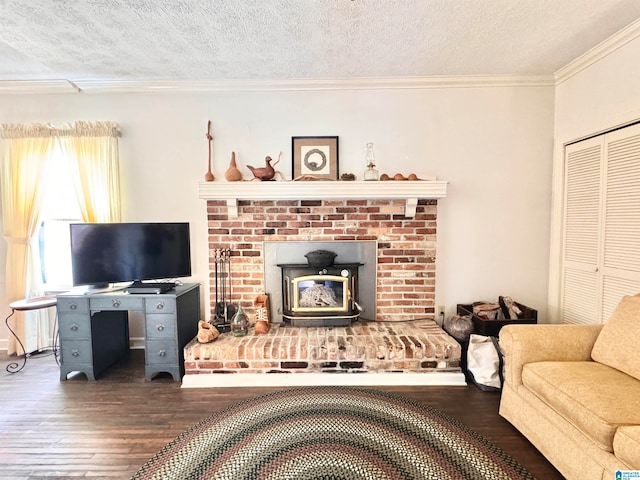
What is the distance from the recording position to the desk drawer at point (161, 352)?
2418mm

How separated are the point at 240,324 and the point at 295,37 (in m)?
2.33

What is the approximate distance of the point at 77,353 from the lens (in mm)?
2434

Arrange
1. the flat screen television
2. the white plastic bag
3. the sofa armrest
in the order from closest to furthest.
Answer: the sofa armrest, the white plastic bag, the flat screen television

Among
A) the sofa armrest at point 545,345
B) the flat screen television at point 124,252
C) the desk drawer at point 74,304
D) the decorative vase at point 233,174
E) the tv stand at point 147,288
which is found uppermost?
the decorative vase at point 233,174

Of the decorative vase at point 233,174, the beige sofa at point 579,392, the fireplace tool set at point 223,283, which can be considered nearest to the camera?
the beige sofa at point 579,392

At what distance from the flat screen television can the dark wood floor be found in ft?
2.77

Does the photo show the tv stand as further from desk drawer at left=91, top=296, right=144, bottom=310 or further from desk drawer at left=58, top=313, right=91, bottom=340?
desk drawer at left=58, top=313, right=91, bottom=340

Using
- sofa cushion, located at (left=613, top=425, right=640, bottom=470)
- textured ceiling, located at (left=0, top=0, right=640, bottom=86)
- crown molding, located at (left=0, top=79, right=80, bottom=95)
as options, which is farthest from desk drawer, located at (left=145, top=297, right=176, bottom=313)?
sofa cushion, located at (left=613, top=425, right=640, bottom=470)

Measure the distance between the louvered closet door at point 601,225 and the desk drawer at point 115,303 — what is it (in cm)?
369

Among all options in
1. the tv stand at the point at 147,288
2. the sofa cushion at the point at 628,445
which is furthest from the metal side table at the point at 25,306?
the sofa cushion at the point at 628,445

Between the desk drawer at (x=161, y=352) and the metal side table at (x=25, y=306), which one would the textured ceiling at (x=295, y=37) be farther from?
the desk drawer at (x=161, y=352)

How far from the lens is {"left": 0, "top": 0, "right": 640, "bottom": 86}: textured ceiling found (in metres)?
1.83

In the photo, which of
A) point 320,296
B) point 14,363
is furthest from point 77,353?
point 320,296

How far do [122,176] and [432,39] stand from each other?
9.69 feet
